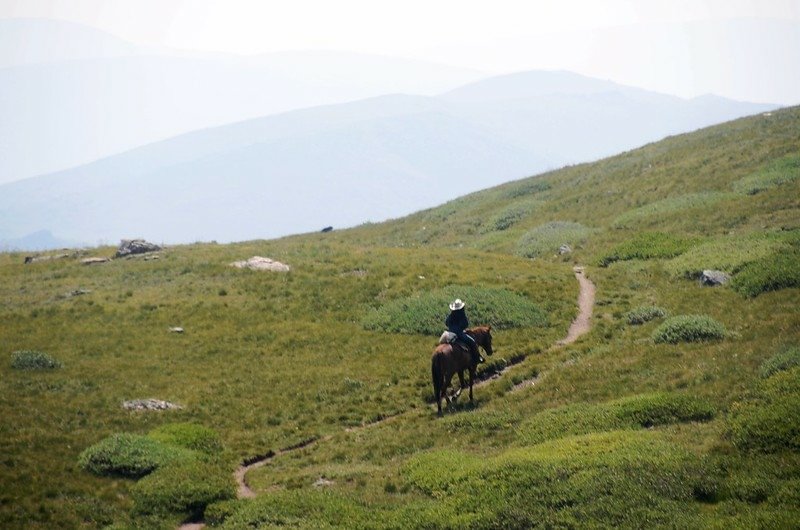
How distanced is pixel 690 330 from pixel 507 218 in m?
48.2

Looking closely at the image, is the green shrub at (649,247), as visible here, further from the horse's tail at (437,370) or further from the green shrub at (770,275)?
the horse's tail at (437,370)

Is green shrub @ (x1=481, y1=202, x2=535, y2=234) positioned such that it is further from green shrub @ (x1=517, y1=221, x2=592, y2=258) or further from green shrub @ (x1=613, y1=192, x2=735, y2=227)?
green shrub @ (x1=613, y1=192, x2=735, y2=227)

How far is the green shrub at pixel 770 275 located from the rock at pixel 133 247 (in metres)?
48.3

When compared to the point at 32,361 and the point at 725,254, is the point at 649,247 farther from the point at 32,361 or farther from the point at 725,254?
the point at 32,361

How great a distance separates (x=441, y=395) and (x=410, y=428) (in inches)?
118

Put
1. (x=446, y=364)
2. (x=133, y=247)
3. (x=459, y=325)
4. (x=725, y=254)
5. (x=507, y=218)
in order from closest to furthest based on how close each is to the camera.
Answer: (x=446, y=364) → (x=459, y=325) → (x=725, y=254) → (x=133, y=247) → (x=507, y=218)

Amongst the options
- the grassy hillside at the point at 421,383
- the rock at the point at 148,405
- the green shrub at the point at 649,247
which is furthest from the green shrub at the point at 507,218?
the rock at the point at 148,405

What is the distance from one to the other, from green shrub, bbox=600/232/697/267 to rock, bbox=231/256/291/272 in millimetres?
23799

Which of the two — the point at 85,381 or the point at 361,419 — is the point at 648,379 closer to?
the point at 361,419

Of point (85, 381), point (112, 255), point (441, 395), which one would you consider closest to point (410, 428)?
point (441, 395)

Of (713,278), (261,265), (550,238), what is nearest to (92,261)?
(261,265)

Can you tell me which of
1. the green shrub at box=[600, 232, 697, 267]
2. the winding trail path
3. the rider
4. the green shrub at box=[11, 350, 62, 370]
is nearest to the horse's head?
the rider

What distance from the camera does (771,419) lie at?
736 inches

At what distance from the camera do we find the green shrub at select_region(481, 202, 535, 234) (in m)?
77.0
